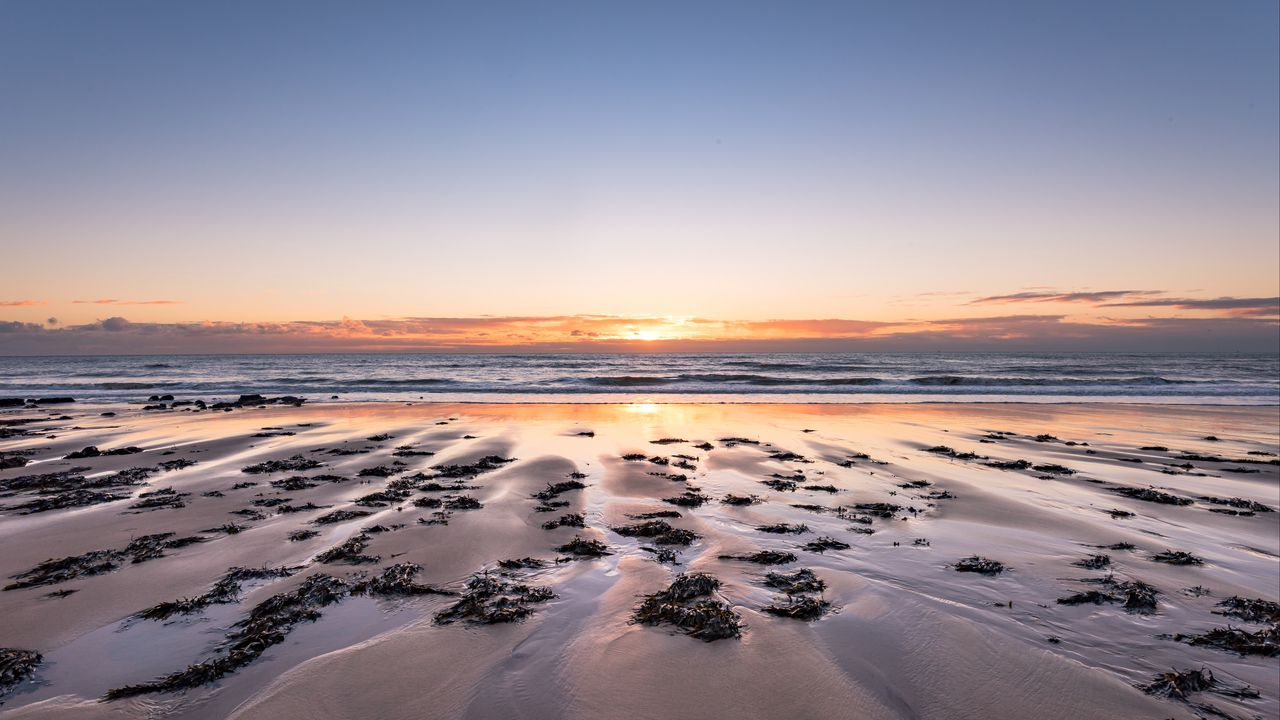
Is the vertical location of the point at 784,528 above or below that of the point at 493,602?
below

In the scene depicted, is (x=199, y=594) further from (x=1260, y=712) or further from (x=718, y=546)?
(x=1260, y=712)

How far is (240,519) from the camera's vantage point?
8234 millimetres

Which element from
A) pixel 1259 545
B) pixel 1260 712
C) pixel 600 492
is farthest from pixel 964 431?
pixel 1260 712

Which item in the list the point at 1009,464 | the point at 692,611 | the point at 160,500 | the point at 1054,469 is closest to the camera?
the point at 692,611

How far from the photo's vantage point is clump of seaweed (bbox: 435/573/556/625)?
5.00 m

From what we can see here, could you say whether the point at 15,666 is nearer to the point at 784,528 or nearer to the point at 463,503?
the point at 463,503

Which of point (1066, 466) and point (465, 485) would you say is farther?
point (1066, 466)

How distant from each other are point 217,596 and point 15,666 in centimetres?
143

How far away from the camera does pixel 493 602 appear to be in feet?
17.3

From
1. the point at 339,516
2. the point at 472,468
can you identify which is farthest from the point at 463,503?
the point at 472,468

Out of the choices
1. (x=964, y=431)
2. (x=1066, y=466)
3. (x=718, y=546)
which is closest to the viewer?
(x=718, y=546)

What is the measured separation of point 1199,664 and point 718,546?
14.4ft

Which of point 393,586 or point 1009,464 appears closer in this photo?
point 393,586

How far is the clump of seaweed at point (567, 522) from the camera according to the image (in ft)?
25.6
